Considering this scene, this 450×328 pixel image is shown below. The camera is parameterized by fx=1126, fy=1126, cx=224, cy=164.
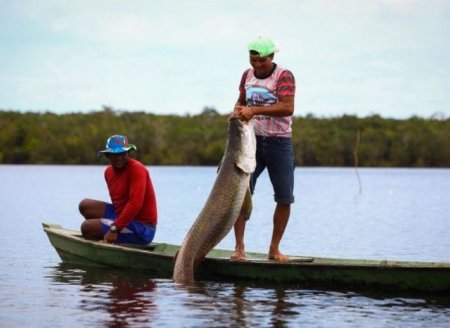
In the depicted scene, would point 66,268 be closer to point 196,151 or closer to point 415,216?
point 415,216

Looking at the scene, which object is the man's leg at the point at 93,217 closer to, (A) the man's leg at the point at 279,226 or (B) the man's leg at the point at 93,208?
(B) the man's leg at the point at 93,208

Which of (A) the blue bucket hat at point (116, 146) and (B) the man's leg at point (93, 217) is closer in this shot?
(A) the blue bucket hat at point (116, 146)

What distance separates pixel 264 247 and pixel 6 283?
7.84 meters

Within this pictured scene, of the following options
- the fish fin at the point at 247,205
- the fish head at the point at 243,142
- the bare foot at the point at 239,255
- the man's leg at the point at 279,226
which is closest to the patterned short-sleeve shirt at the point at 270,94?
the fish head at the point at 243,142

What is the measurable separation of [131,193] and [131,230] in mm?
642

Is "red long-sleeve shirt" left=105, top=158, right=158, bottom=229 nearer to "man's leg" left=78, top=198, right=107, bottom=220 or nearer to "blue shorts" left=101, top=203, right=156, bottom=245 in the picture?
"blue shorts" left=101, top=203, right=156, bottom=245

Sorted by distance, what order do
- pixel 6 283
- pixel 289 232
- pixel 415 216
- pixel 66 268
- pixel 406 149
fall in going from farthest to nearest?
pixel 406 149 < pixel 415 216 < pixel 289 232 < pixel 66 268 < pixel 6 283

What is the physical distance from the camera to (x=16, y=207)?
33500mm

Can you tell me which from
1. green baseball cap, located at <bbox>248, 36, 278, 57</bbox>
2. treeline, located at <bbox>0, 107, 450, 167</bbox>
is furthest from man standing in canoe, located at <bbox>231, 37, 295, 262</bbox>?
treeline, located at <bbox>0, 107, 450, 167</bbox>

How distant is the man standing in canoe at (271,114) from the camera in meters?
12.4

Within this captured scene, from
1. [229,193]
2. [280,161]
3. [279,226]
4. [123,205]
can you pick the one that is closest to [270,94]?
[280,161]

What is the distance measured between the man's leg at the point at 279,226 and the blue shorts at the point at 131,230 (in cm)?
181

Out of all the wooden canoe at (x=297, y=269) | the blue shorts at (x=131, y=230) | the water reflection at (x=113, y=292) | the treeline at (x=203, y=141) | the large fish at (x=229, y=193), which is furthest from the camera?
the treeline at (x=203, y=141)

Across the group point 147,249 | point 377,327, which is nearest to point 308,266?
point 377,327
